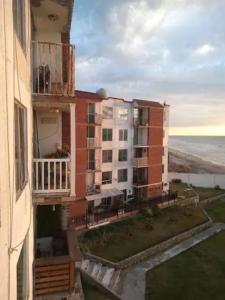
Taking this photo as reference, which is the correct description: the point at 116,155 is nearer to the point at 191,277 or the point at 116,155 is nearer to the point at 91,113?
the point at 91,113

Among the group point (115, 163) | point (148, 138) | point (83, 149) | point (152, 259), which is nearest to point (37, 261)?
point (152, 259)

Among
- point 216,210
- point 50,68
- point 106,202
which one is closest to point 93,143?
point 106,202

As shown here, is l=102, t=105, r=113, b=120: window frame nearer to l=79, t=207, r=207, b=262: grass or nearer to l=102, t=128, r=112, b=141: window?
l=102, t=128, r=112, b=141: window

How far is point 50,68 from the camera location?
314 inches

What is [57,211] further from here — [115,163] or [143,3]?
[115,163]

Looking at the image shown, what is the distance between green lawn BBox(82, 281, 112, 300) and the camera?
43.4ft

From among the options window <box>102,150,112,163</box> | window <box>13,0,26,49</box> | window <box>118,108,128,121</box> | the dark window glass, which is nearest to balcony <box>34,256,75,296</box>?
window <box>13,0,26,49</box>

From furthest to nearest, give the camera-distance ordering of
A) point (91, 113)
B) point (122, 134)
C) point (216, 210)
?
point (122, 134), point (216, 210), point (91, 113)

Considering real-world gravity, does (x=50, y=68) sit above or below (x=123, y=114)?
above

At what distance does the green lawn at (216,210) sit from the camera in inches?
1066

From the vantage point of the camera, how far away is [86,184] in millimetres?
24953

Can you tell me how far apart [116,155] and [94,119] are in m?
5.10

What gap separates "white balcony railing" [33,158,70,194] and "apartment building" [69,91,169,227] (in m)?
15.0

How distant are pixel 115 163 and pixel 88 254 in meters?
13.1
